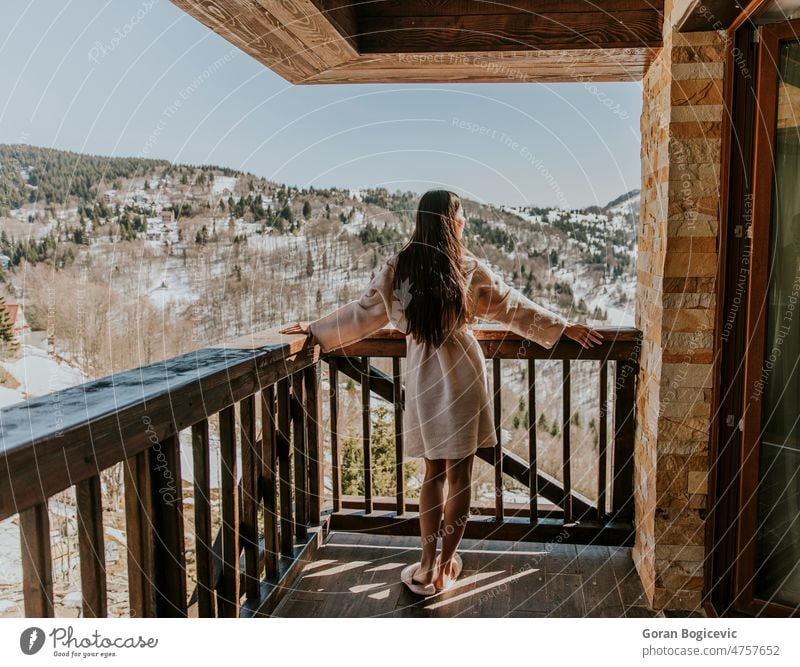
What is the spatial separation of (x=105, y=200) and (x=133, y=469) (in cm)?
367

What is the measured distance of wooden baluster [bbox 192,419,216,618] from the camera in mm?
1860

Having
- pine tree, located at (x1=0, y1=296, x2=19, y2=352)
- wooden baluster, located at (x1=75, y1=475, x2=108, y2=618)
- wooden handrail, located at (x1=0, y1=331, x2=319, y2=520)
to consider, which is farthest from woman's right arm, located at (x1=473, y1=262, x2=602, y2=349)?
pine tree, located at (x1=0, y1=296, x2=19, y2=352)

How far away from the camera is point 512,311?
104 inches

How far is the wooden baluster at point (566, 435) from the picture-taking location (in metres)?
2.93

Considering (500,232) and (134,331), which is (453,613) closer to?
(500,232)

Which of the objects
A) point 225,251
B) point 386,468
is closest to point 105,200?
point 225,251

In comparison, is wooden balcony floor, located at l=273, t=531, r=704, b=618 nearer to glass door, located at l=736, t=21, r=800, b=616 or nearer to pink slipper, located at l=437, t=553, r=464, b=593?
pink slipper, located at l=437, t=553, r=464, b=593

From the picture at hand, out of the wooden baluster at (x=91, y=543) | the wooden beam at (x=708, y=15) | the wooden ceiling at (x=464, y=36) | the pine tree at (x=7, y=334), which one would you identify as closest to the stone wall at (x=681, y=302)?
the wooden beam at (x=708, y=15)

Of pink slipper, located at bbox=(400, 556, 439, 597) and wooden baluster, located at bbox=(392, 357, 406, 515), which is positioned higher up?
wooden baluster, located at bbox=(392, 357, 406, 515)

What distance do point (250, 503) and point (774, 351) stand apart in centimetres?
188

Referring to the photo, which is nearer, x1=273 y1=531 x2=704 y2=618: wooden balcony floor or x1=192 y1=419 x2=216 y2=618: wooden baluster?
x1=192 y1=419 x2=216 y2=618: wooden baluster

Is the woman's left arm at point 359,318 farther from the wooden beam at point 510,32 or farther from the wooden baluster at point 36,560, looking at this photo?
the wooden baluster at point 36,560

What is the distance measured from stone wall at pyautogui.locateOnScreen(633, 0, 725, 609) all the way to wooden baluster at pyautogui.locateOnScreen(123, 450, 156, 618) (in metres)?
1.82
